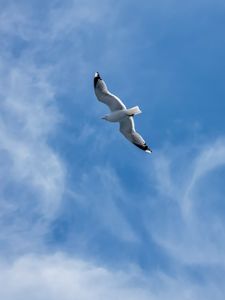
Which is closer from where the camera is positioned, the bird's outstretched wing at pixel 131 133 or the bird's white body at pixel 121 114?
the bird's white body at pixel 121 114

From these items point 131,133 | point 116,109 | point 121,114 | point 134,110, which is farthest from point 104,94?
point 131,133

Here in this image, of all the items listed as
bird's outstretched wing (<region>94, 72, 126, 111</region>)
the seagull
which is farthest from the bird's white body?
bird's outstretched wing (<region>94, 72, 126, 111</region>)

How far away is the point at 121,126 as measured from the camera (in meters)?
86.2

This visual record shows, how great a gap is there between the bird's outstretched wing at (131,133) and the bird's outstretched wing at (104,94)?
1.54 meters

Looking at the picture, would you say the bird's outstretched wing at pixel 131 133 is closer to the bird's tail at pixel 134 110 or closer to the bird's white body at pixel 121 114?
the bird's white body at pixel 121 114

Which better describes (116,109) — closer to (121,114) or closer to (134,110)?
(121,114)

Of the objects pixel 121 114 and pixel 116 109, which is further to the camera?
pixel 116 109

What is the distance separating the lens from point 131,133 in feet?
284

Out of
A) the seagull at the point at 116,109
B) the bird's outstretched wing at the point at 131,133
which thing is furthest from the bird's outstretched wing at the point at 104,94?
the bird's outstretched wing at the point at 131,133

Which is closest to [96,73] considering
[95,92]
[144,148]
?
[95,92]

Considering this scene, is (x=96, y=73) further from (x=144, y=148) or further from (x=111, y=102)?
(x=144, y=148)

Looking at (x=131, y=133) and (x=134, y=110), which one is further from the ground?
(x=134, y=110)

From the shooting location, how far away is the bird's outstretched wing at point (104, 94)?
3327 inches

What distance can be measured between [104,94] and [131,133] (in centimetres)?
453
